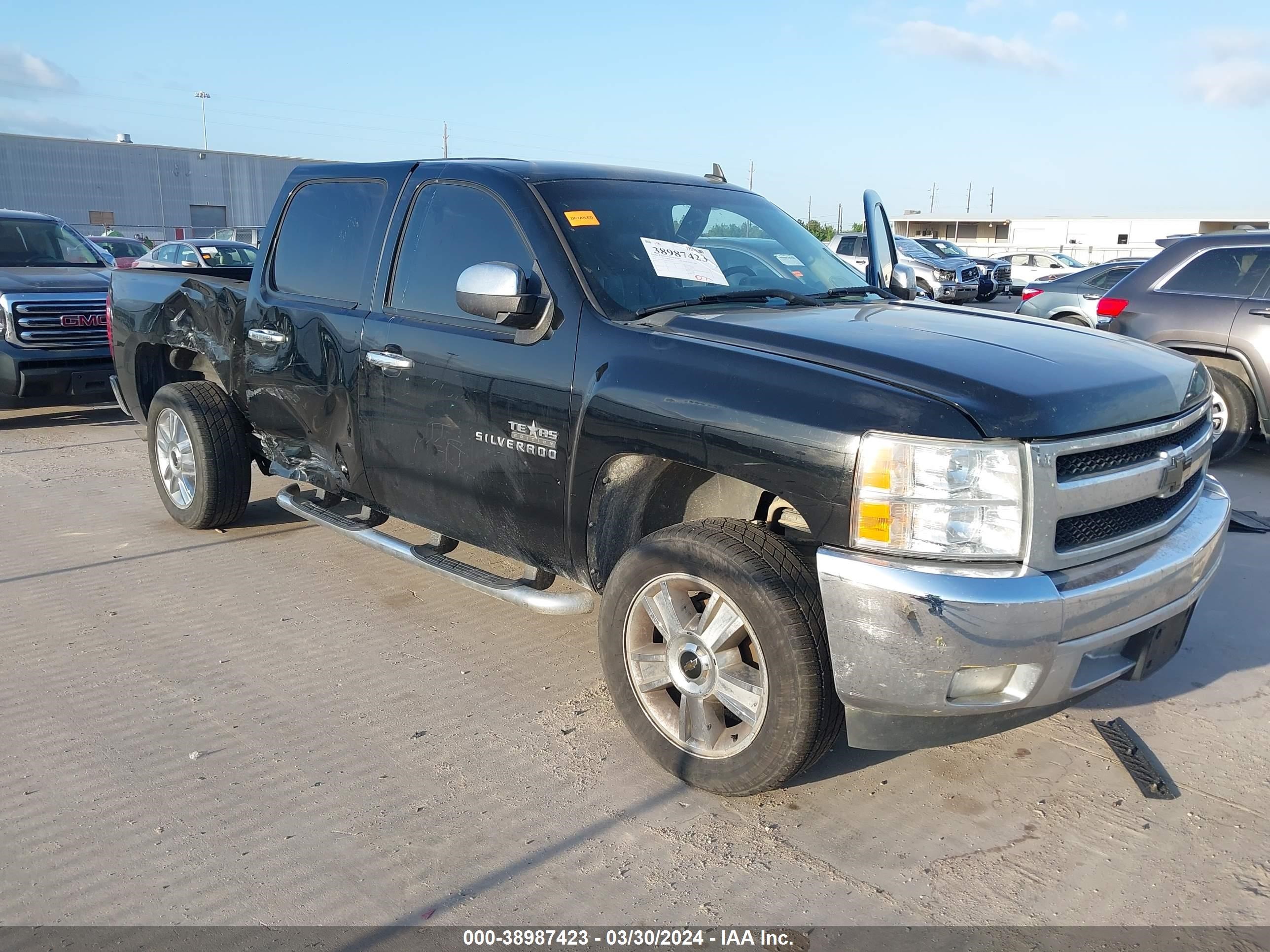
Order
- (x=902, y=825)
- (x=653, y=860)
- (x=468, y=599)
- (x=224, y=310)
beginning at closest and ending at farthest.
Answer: (x=653, y=860)
(x=902, y=825)
(x=468, y=599)
(x=224, y=310)

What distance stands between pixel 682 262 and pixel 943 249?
22871 mm

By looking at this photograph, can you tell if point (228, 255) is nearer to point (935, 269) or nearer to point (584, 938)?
point (935, 269)

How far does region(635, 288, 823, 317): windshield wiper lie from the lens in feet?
12.0

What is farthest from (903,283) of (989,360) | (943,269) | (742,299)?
(943,269)

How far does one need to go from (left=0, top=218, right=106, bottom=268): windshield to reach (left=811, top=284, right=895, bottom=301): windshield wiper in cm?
893

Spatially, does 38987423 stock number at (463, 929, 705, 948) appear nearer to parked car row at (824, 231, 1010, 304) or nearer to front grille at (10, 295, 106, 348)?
front grille at (10, 295, 106, 348)

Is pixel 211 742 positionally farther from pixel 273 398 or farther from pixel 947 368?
pixel 947 368

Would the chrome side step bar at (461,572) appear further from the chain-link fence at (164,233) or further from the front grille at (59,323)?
the chain-link fence at (164,233)

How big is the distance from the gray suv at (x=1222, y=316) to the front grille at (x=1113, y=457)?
4792mm

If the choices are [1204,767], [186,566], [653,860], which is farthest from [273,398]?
[1204,767]

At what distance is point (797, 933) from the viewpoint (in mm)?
2598

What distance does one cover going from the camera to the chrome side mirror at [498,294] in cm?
353

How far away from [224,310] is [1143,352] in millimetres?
4269

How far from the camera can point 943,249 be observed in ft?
82.3
